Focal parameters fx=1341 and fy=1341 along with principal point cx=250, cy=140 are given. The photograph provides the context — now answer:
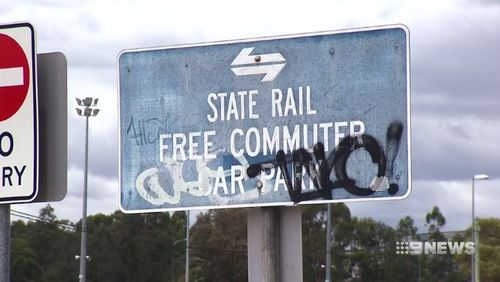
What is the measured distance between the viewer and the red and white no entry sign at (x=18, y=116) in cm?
599

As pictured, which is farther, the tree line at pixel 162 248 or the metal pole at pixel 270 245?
the tree line at pixel 162 248

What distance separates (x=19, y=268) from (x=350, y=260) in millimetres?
25253

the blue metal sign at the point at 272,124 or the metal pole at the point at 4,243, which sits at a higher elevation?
the blue metal sign at the point at 272,124

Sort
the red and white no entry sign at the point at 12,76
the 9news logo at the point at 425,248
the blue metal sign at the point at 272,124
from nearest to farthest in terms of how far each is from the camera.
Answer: the red and white no entry sign at the point at 12,76 → the blue metal sign at the point at 272,124 → the 9news logo at the point at 425,248

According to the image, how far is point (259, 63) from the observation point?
23.7 ft

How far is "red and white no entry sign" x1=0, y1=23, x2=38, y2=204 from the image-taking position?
19.7ft

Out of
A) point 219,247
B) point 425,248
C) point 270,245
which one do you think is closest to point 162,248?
point 219,247

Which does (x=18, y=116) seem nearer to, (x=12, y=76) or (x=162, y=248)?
(x=12, y=76)

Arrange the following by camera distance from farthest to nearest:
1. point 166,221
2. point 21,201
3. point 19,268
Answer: point 166,221 → point 19,268 → point 21,201

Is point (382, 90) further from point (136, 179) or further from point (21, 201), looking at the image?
point (21, 201)

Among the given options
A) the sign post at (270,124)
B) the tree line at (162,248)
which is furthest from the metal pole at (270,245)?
the tree line at (162,248)

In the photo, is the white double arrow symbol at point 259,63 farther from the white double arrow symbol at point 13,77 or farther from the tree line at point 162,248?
the tree line at point 162,248

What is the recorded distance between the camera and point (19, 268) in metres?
72.1

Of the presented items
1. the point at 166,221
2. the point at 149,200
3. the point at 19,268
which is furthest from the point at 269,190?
the point at 166,221
